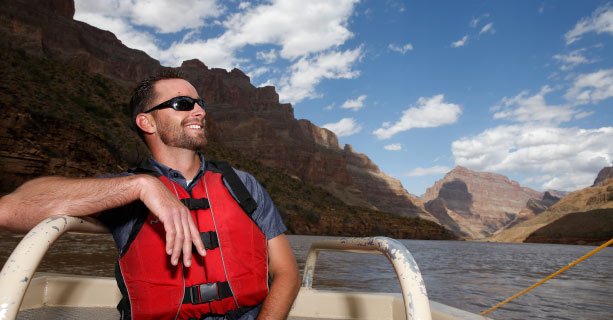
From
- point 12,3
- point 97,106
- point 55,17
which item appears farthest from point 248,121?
point 97,106

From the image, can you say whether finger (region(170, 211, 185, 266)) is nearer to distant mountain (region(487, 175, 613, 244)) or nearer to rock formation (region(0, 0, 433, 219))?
rock formation (region(0, 0, 433, 219))

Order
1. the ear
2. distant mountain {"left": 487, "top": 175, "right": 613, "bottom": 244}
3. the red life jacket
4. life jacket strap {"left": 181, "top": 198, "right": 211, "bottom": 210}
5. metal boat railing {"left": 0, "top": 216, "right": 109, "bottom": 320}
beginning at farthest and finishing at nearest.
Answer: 1. distant mountain {"left": 487, "top": 175, "right": 613, "bottom": 244}
2. the ear
3. life jacket strap {"left": 181, "top": 198, "right": 211, "bottom": 210}
4. the red life jacket
5. metal boat railing {"left": 0, "top": 216, "right": 109, "bottom": 320}

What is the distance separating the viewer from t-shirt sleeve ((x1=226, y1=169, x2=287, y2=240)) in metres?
1.83

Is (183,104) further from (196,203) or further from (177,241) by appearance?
(177,241)

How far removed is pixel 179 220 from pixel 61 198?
395 mm

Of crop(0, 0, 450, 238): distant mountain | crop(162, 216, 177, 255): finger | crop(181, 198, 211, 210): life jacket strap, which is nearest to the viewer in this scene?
crop(162, 216, 177, 255): finger

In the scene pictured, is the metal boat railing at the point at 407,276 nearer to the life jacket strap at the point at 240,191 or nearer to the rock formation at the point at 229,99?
the life jacket strap at the point at 240,191

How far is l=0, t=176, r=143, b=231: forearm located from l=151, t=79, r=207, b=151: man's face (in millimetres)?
436

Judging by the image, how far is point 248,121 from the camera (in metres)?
140

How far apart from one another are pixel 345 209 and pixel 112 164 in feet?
179

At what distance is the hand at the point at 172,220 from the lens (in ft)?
4.49

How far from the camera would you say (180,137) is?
1.89 meters

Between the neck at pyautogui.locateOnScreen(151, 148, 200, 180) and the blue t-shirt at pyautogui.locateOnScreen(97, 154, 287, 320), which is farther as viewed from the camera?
the neck at pyautogui.locateOnScreen(151, 148, 200, 180)

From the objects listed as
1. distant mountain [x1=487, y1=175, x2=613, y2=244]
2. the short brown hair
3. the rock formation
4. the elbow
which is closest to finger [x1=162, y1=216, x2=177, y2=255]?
the elbow
